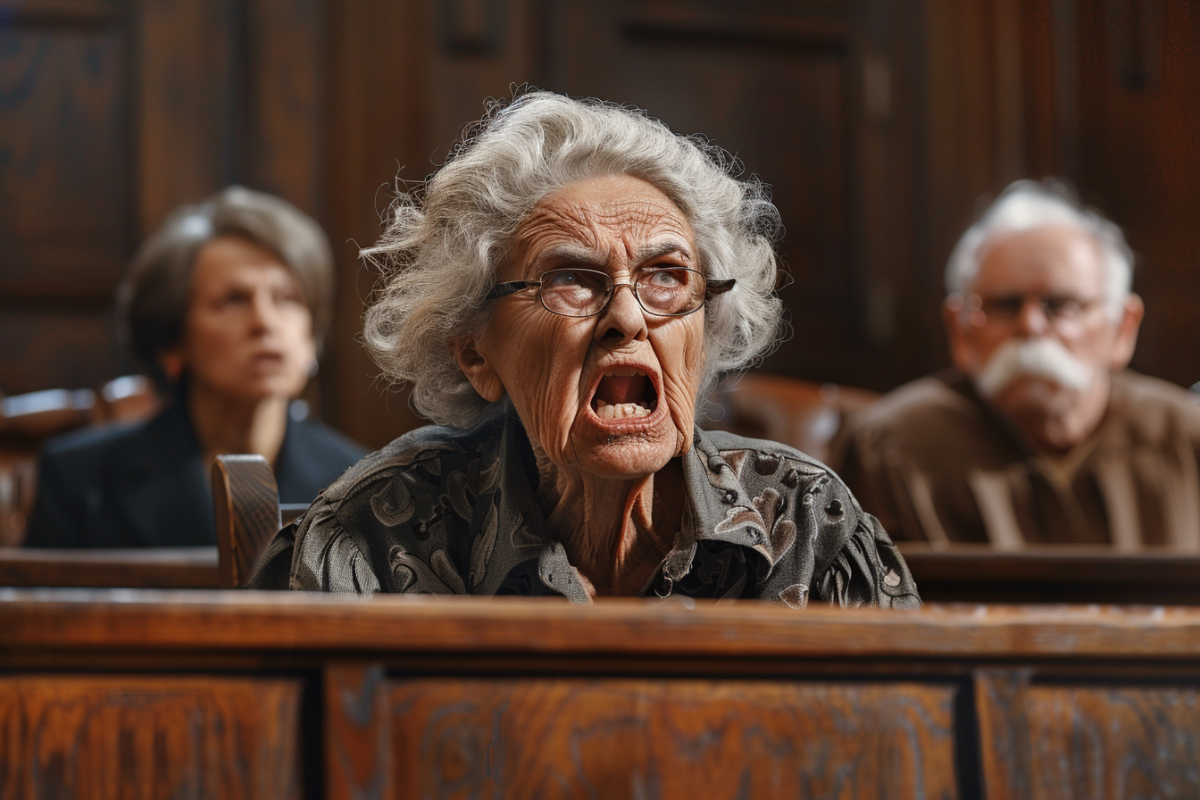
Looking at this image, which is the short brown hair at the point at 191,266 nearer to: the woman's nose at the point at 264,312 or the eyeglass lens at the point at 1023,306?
the woman's nose at the point at 264,312

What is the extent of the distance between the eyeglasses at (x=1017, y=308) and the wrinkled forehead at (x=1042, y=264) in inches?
0.6

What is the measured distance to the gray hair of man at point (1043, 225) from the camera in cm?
268

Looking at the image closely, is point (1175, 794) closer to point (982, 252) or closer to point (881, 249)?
point (982, 252)

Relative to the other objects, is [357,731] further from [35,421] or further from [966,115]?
[966,115]

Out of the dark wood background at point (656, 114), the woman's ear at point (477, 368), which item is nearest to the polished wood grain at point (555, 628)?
the woman's ear at point (477, 368)

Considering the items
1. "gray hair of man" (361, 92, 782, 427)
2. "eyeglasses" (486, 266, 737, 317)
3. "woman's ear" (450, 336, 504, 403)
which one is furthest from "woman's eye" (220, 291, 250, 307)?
"eyeglasses" (486, 266, 737, 317)

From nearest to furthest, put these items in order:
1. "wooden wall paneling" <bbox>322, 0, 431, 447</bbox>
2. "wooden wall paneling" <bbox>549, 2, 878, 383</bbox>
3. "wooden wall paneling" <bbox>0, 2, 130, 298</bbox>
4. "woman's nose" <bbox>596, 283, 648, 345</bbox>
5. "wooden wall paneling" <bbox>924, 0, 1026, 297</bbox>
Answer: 1. "woman's nose" <bbox>596, 283, 648, 345</bbox>
2. "wooden wall paneling" <bbox>0, 2, 130, 298</bbox>
3. "wooden wall paneling" <bbox>322, 0, 431, 447</bbox>
4. "wooden wall paneling" <bbox>549, 2, 878, 383</bbox>
5. "wooden wall paneling" <bbox>924, 0, 1026, 297</bbox>

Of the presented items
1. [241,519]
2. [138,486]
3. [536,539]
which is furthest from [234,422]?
[536,539]

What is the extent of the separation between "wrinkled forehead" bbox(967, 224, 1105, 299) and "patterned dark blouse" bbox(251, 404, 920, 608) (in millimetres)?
1875

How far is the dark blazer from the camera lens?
2.36 meters

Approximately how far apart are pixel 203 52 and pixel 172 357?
1.03m

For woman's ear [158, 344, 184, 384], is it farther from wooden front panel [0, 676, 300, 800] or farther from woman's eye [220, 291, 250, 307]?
wooden front panel [0, 676, 300, 800]

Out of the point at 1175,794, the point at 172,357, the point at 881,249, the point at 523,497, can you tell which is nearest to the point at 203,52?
the point at 172,357

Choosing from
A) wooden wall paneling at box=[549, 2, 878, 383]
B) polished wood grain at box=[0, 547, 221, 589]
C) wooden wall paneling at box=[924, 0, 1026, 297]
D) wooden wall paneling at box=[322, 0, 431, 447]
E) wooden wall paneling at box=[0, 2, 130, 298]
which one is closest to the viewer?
polished wood grain at box=[0, 547, 221, 589]
